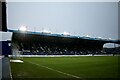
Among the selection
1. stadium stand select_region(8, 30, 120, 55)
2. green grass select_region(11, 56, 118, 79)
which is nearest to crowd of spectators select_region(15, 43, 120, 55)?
stadium stand select_region(8, 30, 120, 55)

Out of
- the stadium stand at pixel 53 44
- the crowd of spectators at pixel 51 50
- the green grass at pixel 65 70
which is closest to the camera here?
the green grass at pixel 65 70

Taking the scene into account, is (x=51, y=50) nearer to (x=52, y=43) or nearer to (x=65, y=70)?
(x=52, y=43)

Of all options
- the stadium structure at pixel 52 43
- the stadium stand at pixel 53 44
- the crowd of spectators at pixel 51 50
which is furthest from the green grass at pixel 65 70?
the crowd of spectators at pixel 51 50

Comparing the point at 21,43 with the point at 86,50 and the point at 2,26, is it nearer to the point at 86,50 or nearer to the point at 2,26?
the point at 86,50

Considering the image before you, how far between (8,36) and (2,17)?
19821 millimetres

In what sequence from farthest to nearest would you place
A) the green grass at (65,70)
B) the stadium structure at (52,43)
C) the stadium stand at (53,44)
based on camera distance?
the stadium stand at (53,44)
the stadium structure at (52,43)
the green grass at (65,70)

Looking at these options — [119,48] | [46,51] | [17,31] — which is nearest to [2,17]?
[17,31]

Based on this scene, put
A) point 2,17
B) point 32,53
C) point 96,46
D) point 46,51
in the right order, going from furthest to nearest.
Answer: point 96,46 < point 46,51 < point 32,53 < point 2,17

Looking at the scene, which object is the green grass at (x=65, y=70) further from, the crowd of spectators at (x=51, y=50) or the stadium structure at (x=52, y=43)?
the crowd of spectators at (x=51, y=50)

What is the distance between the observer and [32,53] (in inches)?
2162

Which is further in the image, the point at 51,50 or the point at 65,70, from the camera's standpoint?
the point at 51,50

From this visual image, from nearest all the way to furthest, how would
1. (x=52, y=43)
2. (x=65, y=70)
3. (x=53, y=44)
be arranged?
1. (x=65, y=70)
2. (x=52, y=43)
3. (x=53, y=44)

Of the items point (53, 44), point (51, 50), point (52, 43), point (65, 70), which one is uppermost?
point (52, 43)

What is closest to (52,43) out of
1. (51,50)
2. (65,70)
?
(51,50)
